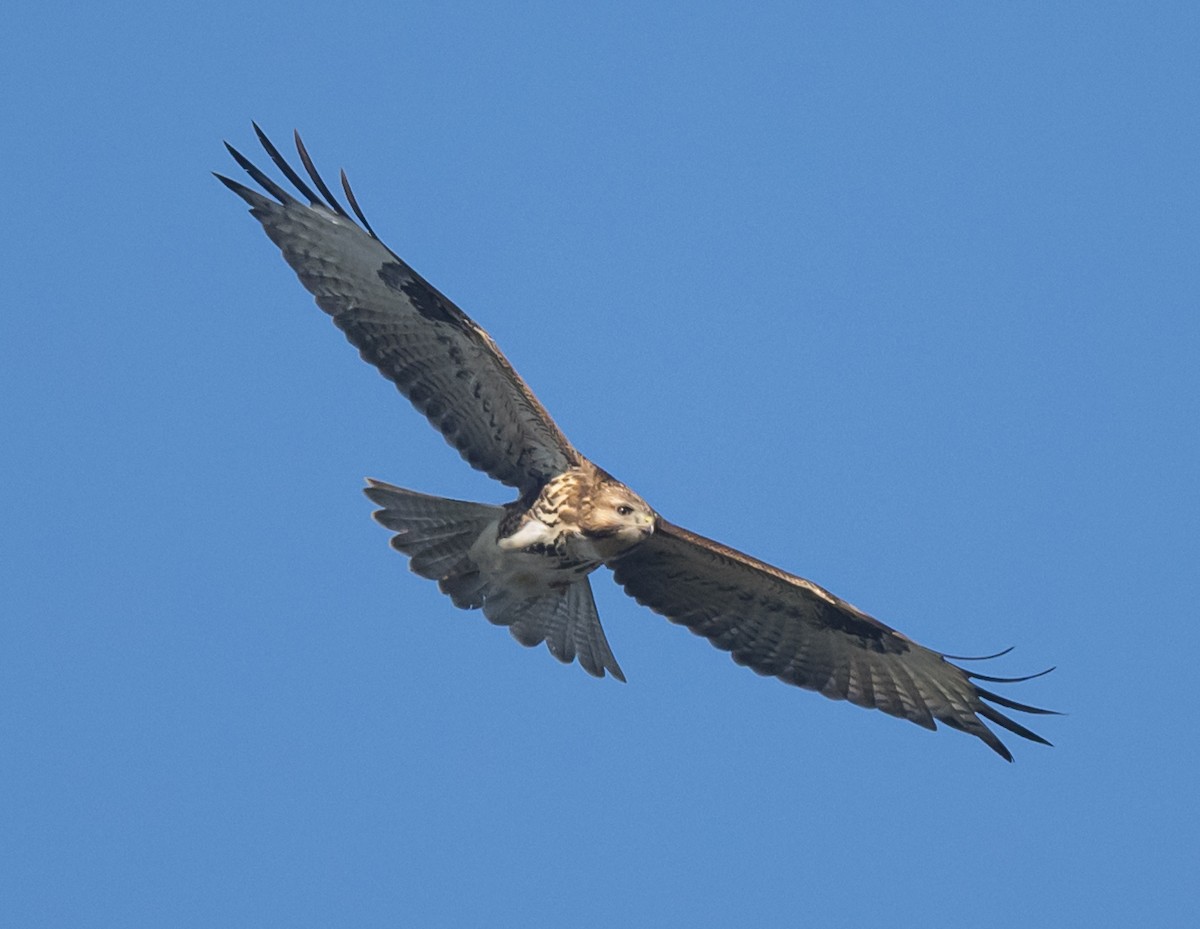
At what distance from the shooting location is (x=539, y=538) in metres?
11.4

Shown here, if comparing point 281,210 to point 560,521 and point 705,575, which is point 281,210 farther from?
point 705,575

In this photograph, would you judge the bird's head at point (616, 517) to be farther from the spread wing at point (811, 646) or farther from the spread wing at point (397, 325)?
the spread wing at point (811, 646)

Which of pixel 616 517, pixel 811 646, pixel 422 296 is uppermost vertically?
pixel 811 646

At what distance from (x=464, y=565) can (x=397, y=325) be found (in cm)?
142

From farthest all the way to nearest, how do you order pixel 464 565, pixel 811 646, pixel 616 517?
pixel 811 646 < pixel 464 565 < pixel 616 517

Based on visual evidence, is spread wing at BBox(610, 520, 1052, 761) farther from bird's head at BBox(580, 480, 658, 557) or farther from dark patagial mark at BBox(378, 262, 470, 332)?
dark patagial mark at BBox(378, 262, 470, 332)

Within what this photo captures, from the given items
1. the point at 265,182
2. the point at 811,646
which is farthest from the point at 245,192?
the point at 811,646

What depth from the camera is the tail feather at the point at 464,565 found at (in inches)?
470

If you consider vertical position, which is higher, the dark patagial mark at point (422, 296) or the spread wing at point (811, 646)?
the spread wing at point (811, 646)

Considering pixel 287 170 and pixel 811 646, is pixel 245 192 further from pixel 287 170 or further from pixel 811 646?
pixel 811 646

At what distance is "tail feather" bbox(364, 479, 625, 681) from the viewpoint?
11938mm

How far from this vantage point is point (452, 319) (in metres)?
11.3

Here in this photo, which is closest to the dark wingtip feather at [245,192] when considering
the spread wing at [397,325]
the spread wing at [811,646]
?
the spread wing at [397,325]

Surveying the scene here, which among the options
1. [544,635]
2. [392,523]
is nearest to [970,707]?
[544,635]
